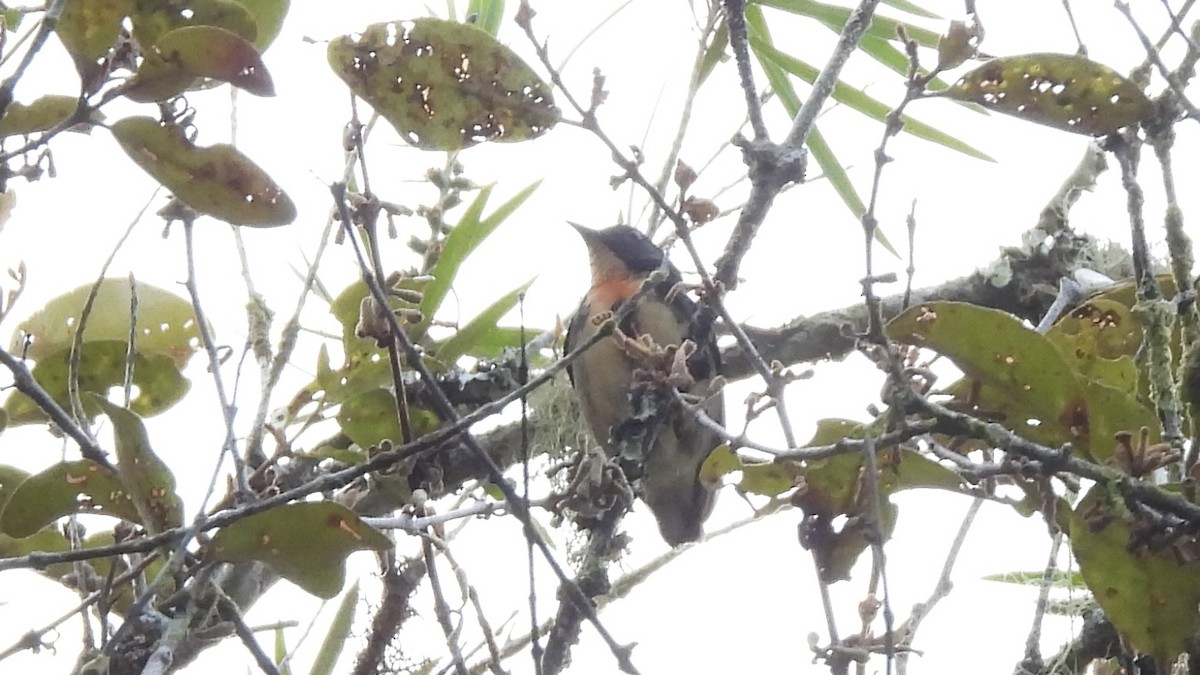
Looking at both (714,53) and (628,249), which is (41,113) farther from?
(628,249)

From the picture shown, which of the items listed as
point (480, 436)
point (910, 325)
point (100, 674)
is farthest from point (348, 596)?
point (910, 325)

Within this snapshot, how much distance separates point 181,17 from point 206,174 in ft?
0.48

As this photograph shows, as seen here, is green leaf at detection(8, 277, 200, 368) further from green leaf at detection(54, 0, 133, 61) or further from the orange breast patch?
the orange breast patch

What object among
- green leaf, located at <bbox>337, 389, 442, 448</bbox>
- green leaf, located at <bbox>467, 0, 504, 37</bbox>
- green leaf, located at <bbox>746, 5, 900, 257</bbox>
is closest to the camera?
green leaf, located at <bbox>337, 389, 442, 448</bbox>

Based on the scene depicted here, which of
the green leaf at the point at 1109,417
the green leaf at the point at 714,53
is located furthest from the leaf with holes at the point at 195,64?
the green leaf at the point at 714,53

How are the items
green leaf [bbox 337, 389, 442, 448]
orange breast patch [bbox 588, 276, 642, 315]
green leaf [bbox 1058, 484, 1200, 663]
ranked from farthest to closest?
orange breast patch [bbox 588, 276, 642, 315] → green leaf [bbox 337, 389, 442, 448] → green leaf [bbox 1058, 484, 1200, 663]

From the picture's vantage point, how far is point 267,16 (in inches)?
50.8

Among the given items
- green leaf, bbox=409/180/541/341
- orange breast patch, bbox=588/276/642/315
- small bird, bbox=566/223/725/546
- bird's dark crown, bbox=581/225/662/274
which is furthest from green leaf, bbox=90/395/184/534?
bird's dark crown, bbox=581/225/662/274

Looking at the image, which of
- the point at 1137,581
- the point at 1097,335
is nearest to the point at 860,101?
the point at 1097,335

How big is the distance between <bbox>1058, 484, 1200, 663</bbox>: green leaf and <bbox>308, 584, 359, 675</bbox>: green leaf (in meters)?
1.21

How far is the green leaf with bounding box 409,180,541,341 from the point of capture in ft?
6.38

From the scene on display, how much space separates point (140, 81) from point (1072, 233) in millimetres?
1988

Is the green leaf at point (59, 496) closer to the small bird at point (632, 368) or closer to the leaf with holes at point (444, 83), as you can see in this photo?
the leaf with holes at point (444, 83)

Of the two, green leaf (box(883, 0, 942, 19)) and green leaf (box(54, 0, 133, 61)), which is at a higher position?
green leaf (box(883, 0, 942, 19))
